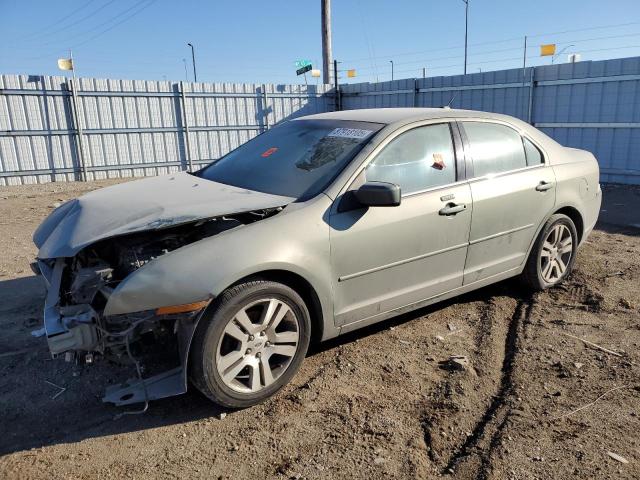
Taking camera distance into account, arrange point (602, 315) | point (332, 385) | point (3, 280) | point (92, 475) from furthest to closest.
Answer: point (3, 280)
point (602, 315)
point (332, 385)
point (92, 475)

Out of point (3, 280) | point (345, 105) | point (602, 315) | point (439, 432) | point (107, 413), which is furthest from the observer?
point (345, 105)

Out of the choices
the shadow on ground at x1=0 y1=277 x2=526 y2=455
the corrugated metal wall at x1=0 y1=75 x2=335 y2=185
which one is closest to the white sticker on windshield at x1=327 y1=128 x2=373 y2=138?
the shadow on ground at x1=0 y1=277 x2=526 y2=455

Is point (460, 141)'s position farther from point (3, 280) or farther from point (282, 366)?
point (3, 280)

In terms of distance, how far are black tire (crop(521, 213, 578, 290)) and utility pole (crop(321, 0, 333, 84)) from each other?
13.5 m

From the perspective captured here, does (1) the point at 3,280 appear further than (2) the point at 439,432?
Yes

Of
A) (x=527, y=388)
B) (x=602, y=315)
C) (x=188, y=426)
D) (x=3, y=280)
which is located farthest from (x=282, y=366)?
(x=3, y=280)

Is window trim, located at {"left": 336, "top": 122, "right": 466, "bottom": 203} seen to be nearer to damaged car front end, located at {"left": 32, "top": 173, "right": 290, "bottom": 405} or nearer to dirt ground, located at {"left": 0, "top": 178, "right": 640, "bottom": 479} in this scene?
damaged car front end, located at {"left": 32, "top": 173, "right": 290, "bottom": 405}

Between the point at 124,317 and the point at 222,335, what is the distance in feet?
1.74

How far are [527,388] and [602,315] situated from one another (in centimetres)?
158

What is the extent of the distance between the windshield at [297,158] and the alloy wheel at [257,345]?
79 centimetres

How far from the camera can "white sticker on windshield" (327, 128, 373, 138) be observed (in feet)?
12.4

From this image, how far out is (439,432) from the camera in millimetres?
2906

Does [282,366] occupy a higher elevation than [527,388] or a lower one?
higher

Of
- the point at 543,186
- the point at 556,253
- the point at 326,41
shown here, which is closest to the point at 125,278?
the point at 543,186
